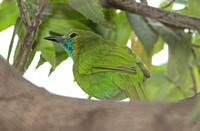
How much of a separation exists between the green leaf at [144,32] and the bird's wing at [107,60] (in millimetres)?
319

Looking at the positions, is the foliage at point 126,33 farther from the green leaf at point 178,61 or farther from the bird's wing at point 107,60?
the bird's wing at point 107,60

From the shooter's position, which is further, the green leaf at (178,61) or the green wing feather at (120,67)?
the green leaf at (178,61)

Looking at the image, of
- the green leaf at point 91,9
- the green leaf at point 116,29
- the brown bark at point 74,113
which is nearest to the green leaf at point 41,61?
the green leaf at point 116,29

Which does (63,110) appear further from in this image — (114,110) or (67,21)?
(67,21)

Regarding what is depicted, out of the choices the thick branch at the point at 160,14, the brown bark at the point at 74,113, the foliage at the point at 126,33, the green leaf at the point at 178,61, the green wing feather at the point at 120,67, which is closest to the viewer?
the brown bark at the point at 74,113

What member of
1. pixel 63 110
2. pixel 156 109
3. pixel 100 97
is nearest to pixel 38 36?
pixel 100 97

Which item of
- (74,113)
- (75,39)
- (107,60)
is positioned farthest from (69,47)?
(74,113)

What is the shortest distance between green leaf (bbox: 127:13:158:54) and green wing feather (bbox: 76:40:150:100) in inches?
12.4

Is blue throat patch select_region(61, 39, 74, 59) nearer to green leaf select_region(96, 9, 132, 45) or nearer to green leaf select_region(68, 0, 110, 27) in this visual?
green leaf select_region(96, 9, 132, 45)

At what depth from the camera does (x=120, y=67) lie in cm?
153

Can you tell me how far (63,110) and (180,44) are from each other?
141 centimetres

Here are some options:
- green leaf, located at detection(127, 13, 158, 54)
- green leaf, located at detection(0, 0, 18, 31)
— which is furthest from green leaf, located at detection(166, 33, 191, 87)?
green leaf, located at detection(0, 0, 18, 31)

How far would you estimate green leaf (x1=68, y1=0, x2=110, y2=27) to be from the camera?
1.56m

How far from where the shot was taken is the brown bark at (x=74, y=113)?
79cm
